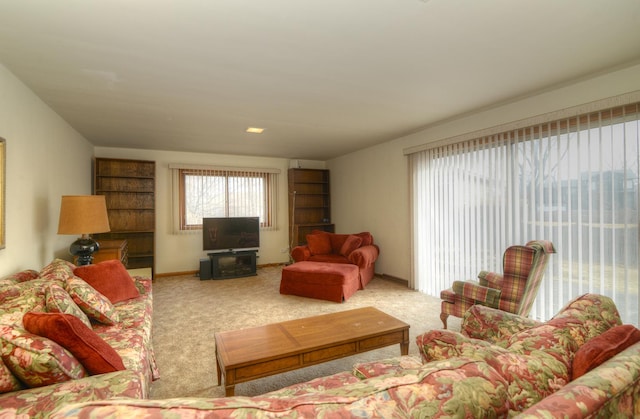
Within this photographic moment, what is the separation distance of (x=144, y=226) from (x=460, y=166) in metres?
5.35

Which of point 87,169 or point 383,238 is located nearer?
point 87,169

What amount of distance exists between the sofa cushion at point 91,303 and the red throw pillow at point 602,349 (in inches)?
102

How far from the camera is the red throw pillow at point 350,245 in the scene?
16.9ft

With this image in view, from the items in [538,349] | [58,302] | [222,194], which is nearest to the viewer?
[538,349]

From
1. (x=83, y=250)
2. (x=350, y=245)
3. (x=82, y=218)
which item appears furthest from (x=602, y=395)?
(x=350, y=245)

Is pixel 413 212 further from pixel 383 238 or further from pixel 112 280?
pixel 112 280

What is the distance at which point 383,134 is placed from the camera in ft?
15.7

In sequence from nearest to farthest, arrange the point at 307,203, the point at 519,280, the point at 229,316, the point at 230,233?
the point at 519,280 → the point at 229,316 → the point at 230,233 → the point at 307,203

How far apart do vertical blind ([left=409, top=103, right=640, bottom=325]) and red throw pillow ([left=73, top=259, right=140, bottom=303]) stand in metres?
3.83

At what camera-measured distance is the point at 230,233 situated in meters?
5.93

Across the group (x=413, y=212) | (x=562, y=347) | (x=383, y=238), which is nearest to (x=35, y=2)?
(x=562, y=347)

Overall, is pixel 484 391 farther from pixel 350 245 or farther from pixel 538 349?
pixel 350 245

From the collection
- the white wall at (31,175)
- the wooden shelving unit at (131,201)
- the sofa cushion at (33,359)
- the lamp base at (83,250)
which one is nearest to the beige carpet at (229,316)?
the wooden shelving unit at (131,201)

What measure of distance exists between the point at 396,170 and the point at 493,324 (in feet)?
11.4
